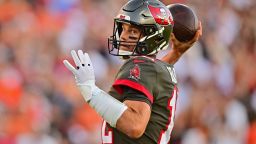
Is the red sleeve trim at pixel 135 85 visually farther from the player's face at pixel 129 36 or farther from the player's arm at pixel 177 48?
the player's arm at pixel 177 48

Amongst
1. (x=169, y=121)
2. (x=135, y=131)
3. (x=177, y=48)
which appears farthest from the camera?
(x=177, y=48)

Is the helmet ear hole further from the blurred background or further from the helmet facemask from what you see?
the blurred background

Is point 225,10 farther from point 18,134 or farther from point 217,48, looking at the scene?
point 18,134

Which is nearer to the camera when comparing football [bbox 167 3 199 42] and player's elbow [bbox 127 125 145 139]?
player's elbow [bbox 127 125 145 139]

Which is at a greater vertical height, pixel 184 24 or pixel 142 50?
pixel 142 50

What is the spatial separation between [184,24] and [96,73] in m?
4.83

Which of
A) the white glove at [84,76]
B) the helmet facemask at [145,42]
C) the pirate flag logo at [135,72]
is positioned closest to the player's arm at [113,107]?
the white glove at [84,76]

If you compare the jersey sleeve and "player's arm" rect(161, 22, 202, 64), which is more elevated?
the jersey sleeve

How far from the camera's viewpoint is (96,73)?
33.1 feet

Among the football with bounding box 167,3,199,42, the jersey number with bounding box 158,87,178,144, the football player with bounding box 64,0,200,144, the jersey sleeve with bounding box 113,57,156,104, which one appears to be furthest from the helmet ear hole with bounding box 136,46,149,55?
the football with bounding box 167,3,199,42

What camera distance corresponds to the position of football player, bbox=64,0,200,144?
4297mm

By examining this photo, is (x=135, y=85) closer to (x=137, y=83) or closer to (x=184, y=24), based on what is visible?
(x=137, y=83)

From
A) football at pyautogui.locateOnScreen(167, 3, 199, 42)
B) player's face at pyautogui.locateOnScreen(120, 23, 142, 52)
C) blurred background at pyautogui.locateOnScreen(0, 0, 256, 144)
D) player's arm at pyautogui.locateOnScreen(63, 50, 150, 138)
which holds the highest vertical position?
player's face at pyautogui.locateOnScreen(120, 23, 142, 52)

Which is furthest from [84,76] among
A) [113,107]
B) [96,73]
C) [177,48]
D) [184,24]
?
[96,73]
